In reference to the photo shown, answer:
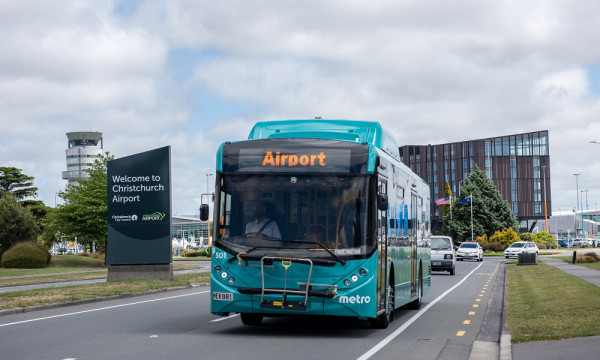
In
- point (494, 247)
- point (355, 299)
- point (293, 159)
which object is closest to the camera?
point (355, 299)

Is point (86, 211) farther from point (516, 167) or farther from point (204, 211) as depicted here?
point (516, 167)

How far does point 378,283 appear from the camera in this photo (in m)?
13.5

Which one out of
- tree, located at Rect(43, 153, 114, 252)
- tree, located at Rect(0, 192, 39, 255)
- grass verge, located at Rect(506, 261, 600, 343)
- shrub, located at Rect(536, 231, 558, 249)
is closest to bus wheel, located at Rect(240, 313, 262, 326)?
grass verge, located at Rect(506, 261, 600, 343)

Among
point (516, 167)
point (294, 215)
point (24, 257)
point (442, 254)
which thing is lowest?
point (24, 257)

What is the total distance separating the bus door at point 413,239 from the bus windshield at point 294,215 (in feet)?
15.9

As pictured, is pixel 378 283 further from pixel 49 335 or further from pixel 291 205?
pixel 49 335

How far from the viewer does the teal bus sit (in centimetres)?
1295

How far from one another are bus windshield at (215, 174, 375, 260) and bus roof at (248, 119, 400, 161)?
135 centimetres

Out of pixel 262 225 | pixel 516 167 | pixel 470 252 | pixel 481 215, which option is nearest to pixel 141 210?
pixel 262 225

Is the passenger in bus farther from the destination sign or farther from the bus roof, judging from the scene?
the bus roof

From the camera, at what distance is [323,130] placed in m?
14.8

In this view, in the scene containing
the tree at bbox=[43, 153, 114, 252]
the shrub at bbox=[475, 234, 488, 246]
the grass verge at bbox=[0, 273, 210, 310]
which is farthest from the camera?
the shrub at bbox=[475, 234, 488, 246]

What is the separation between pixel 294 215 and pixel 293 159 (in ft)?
3.05

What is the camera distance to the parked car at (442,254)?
131 feet
